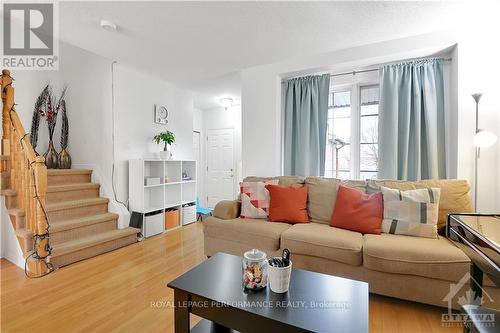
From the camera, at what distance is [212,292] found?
122cm

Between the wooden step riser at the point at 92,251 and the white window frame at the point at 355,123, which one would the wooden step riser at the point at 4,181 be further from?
the white window frame at the point at 355,123

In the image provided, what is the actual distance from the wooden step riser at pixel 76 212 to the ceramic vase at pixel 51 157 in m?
0.90

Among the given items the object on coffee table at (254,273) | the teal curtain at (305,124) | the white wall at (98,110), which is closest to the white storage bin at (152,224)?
the white wall at (98,110)

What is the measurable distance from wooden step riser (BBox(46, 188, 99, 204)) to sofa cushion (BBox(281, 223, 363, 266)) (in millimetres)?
2825

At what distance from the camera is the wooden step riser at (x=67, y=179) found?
3.23 m

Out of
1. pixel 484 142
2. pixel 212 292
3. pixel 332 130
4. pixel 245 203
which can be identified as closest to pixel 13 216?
pixel 245 203

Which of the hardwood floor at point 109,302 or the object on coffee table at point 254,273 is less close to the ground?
the object on coffee table at point 254,273

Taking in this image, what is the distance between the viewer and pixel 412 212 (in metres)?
2.10

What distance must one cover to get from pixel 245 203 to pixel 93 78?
2.84 m

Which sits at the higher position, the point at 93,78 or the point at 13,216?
the point at 93,78

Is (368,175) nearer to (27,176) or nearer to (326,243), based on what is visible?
(326,243)

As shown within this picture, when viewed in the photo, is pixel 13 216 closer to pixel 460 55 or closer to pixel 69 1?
pixel 69 1

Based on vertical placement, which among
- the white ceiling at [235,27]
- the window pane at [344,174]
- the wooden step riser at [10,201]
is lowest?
the wooden step riser at [10,201]

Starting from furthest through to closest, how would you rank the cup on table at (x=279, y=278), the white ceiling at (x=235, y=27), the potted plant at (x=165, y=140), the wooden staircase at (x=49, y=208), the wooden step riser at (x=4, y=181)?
the potted plant at (x=165, y=140), the wooden step riser at (x=4, y=181), the wooden staircase at (x=49, y=208), the white ceiling at (x=235, y=27), the cup on table at (x=279, y=278)
